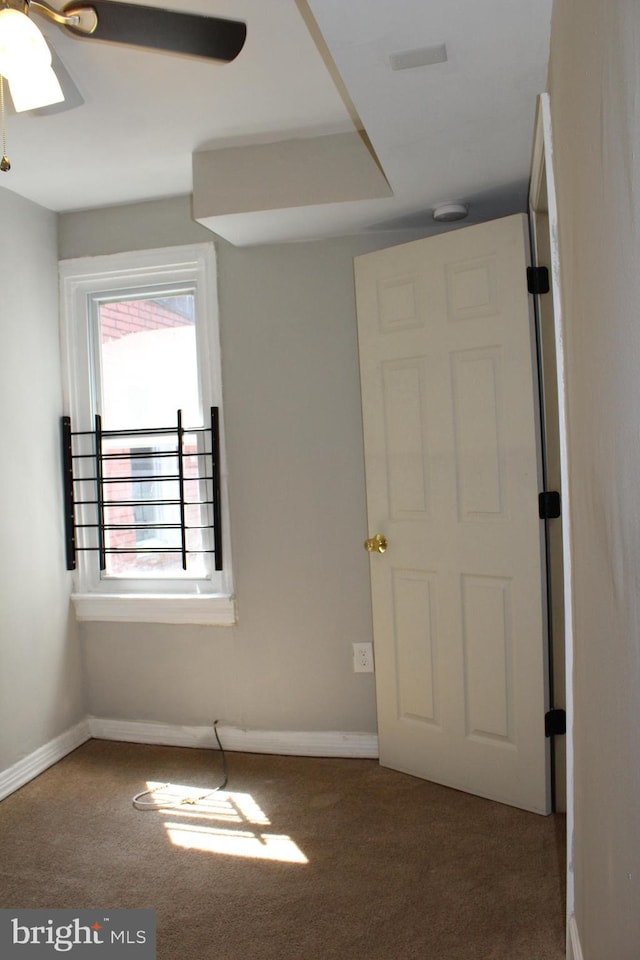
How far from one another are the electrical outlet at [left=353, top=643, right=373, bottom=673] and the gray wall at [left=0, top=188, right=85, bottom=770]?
139 cm

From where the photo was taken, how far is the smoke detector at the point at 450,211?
2997 millimetres

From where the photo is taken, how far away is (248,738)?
3523 mm

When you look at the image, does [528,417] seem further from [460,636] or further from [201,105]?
[201,105]

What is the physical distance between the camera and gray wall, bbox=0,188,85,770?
3271mm

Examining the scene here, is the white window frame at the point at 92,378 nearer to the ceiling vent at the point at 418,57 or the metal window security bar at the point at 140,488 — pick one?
the metal window security bar at the point at 140,488

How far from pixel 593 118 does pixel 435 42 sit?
76 cm

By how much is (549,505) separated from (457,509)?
356 mm

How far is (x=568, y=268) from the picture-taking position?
169cm

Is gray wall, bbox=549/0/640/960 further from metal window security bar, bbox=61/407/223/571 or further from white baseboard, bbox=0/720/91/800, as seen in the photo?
white baseboard, bbox=0/720/91/800

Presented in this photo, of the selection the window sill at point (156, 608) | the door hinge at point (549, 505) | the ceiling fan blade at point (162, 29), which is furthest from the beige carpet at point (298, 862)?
the ceiling fan blade at point (162, 29)

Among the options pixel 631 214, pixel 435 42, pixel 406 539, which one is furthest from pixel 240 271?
pixel 631 214

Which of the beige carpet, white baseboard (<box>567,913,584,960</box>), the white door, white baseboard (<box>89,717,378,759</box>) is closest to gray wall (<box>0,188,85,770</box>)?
white baseboard (<box>89,717,378,759</box>)

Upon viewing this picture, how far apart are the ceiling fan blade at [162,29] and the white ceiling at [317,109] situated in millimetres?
224

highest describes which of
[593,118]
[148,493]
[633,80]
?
[593,118]
